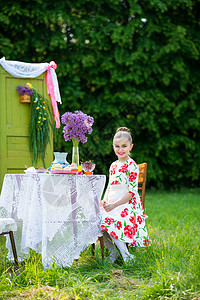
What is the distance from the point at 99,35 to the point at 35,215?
5866mm

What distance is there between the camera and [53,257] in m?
3.29

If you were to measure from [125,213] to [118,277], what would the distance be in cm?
60

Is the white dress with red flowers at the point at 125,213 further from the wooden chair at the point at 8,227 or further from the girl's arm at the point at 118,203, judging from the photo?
the wooden chair at the point at 8,227

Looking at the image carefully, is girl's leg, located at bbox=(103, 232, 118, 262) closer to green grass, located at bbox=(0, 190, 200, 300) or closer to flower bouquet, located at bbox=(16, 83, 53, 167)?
green grass, located at bbox=(0, 190, 200, 300)

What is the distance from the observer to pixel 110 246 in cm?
369

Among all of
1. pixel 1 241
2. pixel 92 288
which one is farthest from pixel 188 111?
pixel 92 288

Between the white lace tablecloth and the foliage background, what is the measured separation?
190 inches

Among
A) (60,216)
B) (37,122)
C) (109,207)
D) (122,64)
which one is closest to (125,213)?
(109,207)

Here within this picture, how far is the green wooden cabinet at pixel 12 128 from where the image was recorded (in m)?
4.43

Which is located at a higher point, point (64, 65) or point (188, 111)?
point (64, 65)

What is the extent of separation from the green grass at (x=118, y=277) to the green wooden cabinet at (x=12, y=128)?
954 millimetres

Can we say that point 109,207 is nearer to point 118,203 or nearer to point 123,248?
point 118,203

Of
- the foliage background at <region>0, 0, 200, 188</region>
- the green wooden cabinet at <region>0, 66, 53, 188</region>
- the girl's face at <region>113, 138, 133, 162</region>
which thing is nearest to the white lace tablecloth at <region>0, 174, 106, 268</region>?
the girl's face at <region>113, 138, 133, 162</region>

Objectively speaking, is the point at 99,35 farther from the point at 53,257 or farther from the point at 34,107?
the point at 53,257
